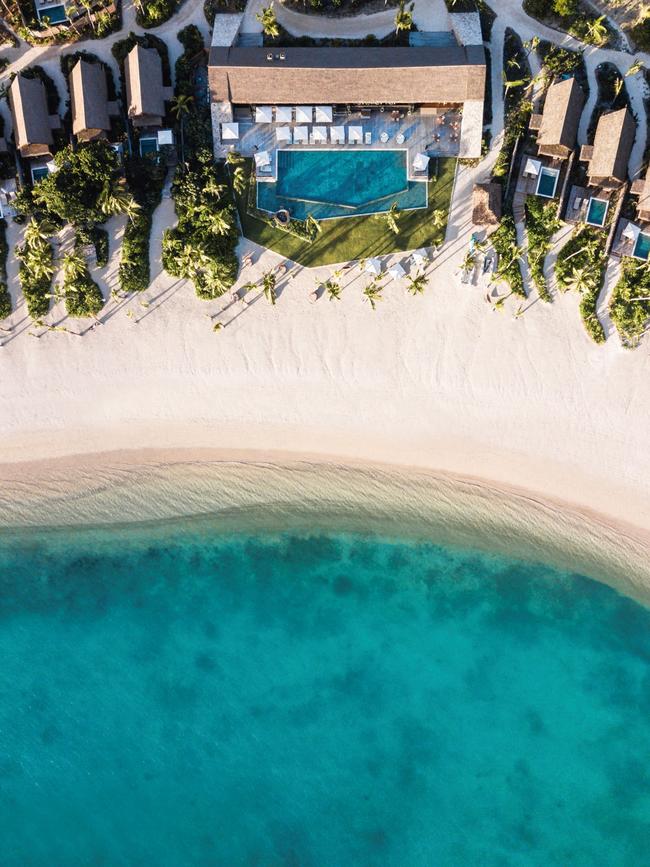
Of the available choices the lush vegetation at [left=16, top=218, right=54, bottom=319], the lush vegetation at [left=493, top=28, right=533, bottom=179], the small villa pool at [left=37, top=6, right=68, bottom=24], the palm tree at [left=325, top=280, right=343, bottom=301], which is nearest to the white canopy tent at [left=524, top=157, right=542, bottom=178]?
the lush vegetation at [left=493, top=28, right=533, bottom=179]

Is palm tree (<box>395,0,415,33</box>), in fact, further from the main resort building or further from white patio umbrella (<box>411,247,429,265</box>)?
white patio umbrella (<box>411,247,429,265</box>)

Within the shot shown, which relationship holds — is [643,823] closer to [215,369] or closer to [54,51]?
[215,369]

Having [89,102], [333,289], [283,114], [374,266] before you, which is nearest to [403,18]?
[283,114]

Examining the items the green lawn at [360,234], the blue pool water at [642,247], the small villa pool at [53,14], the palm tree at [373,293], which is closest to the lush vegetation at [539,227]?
the blue pool water at [642,247]

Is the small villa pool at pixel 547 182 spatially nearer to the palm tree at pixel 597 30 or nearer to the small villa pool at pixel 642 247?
the small villa pool at pixel 642 247

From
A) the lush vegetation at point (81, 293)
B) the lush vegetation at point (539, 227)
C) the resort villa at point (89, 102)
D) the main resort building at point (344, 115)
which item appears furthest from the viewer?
the lush vegetation at point (81, 293)

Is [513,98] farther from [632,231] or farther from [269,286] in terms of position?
[269,286]
